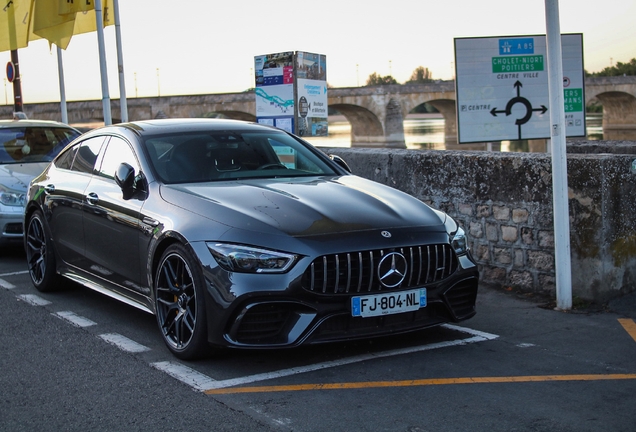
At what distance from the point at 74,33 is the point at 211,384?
15.5m

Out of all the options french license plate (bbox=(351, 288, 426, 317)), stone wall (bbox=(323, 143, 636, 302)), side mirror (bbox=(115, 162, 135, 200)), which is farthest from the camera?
stone wall (bbox=(323, 143, 636, 302))

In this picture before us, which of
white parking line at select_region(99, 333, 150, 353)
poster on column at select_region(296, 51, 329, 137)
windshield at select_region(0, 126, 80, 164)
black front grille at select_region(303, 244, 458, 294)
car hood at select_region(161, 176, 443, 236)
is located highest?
poster on column at select_region(296, 51, 329, 137)

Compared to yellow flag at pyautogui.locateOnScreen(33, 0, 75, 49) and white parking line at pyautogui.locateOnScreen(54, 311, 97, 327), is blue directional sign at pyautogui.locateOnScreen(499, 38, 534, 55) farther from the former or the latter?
yellow flag at pyautogui.locateOnScreen(33, 0, 75, 49)

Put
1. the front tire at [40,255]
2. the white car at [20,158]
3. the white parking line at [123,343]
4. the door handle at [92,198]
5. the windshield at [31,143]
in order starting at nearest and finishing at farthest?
the white parking line at [123,343]
the door handle at [92,198]
the front tire at [40,255]
the white car at [20,158]
the windshield at [31,143]

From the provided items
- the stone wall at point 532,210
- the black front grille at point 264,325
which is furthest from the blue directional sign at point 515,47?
the black front grille at point 264,325

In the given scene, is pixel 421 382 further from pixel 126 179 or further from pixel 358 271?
pixel 126 179

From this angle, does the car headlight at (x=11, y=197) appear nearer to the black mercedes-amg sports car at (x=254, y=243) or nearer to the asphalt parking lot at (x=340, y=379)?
the black mercedes-amg sports car at (x=254, y=243)

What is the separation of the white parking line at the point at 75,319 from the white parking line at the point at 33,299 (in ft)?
1.44

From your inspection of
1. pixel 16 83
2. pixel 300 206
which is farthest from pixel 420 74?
pixel 300 206

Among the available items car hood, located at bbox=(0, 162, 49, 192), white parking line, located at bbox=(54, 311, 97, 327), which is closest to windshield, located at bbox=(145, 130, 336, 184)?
white parking line, located at bbox=(54, 311, 97, 327)

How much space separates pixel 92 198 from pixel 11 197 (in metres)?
3.58

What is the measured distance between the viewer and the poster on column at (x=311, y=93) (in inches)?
535

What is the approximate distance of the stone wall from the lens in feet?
21.7

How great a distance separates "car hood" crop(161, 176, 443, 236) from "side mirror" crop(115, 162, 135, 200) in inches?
13.0
